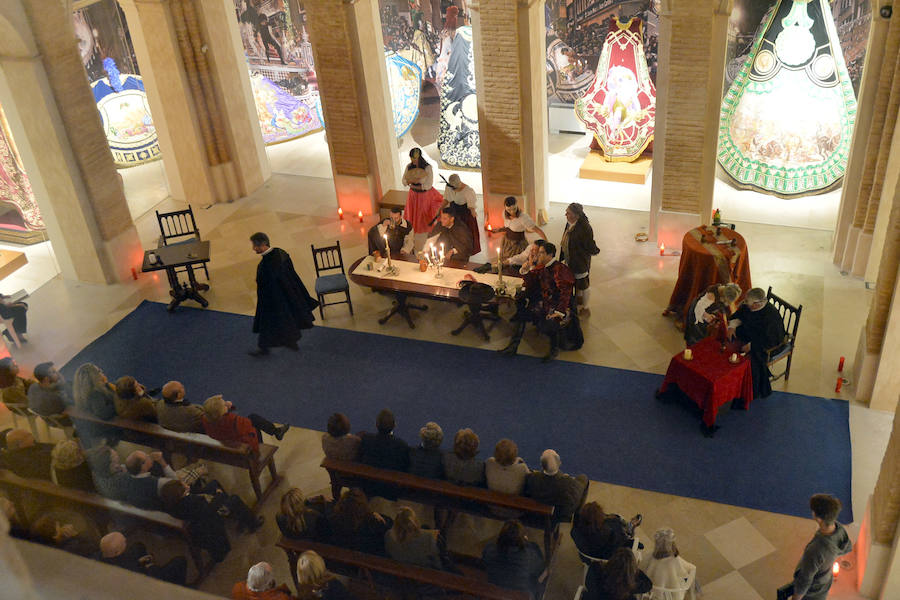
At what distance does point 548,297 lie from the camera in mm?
9430

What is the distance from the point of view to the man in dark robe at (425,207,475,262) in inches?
424

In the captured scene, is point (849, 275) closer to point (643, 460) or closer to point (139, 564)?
point (643, 460)

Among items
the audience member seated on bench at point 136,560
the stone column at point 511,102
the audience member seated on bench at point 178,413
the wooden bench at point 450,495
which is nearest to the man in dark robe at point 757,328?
the wooden bench at point 450,495

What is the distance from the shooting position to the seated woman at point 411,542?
20.3 ft

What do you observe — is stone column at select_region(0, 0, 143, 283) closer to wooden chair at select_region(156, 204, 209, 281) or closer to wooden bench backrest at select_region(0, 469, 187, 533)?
wooden chair at select_region(156, 204, 209, 281)

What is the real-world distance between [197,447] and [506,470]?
291 cm

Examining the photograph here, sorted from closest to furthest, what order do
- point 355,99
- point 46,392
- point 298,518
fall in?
point 298,518, point 46,392, point 355,99

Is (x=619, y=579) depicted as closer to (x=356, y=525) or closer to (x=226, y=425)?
(x=356, y=525)

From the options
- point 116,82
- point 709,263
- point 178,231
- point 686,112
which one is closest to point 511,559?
point 709,263

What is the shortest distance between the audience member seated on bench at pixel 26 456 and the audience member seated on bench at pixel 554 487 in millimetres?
4100

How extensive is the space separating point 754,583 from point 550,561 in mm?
1662

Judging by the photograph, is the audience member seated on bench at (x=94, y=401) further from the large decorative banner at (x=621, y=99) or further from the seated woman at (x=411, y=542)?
the large decorative banner at (x=621, y=99)

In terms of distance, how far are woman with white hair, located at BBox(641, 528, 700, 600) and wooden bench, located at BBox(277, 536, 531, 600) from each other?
95cm

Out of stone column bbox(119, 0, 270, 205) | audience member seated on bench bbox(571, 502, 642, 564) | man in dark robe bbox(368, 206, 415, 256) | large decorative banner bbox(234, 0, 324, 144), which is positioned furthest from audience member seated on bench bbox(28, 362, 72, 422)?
large decorative banner bbox(234, 0, 324, 144)
